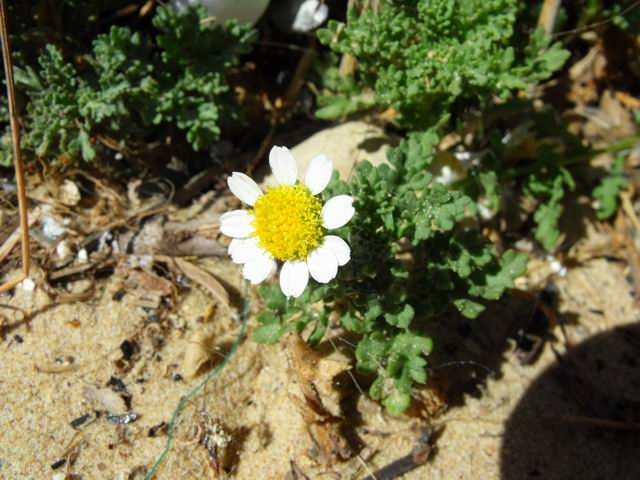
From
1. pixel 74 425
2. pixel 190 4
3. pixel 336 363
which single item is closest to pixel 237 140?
pixel 190 4

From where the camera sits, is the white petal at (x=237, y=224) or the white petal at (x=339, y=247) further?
the white petal at (x=237, y=224)

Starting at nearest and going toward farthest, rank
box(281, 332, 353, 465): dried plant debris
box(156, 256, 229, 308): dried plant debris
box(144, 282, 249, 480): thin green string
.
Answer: box(144, 282, 249, 480): thin green string
box(281, 332, 353, 465): dried plant debris
box(156, 256, 229, 308): dried plant debris

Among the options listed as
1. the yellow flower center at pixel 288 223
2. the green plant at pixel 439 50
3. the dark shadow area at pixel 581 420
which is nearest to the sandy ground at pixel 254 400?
the dark shadow area at pixel 581 420

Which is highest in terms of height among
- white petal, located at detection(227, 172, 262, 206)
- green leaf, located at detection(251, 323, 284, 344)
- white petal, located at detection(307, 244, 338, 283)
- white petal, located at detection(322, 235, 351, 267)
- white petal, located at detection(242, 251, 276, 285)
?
white petal, located at detection(227, 172, 262, 206)

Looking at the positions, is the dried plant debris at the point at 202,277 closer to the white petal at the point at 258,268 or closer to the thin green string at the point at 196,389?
the thin green string at the point at 196,389

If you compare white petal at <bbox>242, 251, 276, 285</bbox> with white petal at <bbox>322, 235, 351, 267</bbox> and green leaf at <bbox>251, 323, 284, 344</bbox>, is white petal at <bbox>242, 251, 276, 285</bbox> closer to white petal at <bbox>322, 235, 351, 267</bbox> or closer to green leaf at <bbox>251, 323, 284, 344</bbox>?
white petal at <bbox>322, 235, 351, 267</bbox>

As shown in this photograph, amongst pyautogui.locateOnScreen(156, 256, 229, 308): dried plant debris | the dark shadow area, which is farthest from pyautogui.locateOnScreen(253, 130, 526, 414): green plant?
the dark shadow area

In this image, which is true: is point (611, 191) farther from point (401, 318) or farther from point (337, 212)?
point (337, 212)
